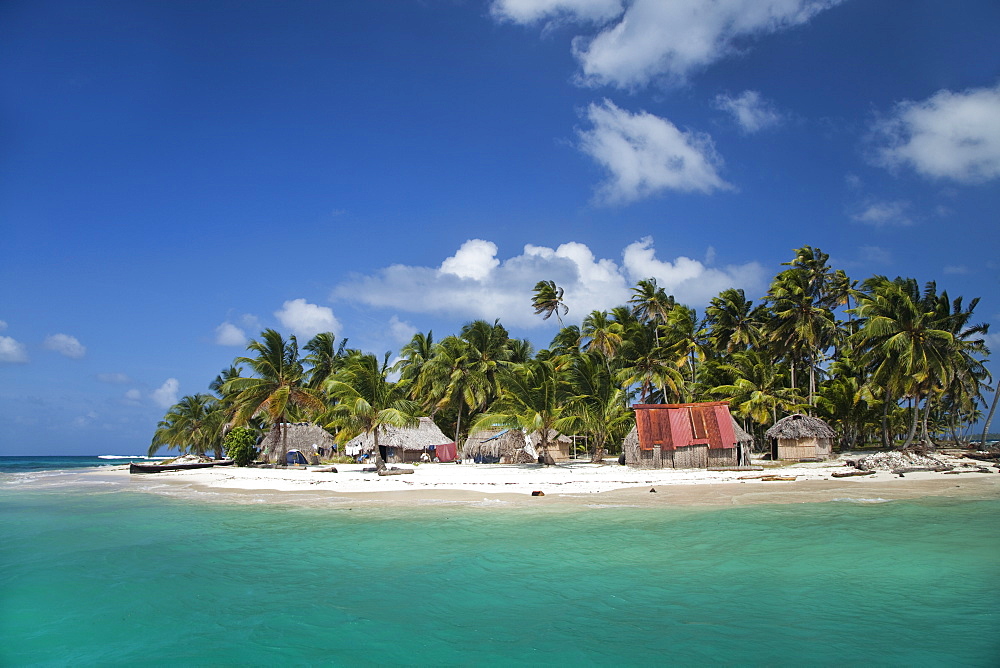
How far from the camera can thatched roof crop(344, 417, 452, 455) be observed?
110 ft

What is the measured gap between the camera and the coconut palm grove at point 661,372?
86.5 ft

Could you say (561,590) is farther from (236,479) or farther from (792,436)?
(792,436)

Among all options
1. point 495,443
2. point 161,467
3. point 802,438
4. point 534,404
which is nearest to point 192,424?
point 161,467

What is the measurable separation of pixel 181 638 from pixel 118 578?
3416 millimetres

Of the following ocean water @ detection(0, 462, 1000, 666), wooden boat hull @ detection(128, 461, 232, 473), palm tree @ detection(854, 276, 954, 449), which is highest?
palm tree @ detection(854, 276, 954, 449)

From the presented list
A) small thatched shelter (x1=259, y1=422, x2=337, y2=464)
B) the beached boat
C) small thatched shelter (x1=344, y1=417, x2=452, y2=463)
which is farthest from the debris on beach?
the beached boat

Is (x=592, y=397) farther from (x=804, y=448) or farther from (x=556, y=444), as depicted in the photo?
(x=804, y=448)

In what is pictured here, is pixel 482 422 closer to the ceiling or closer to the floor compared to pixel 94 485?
closer to the ceiling

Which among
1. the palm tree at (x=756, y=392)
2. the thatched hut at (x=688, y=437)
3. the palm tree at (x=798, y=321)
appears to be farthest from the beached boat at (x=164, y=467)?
the palm tree at (x=798, y=321)

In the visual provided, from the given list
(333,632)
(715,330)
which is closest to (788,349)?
(715,330)

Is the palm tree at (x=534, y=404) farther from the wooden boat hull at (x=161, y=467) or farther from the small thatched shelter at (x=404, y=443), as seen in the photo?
the wooden boat hull at (x=161, y=467)

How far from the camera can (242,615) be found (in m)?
7.30

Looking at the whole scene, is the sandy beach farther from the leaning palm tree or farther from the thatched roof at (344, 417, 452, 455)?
the thatched roof at (344, 417, 452, 455)

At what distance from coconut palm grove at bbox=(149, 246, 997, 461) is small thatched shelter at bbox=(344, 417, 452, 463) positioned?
2.23m
